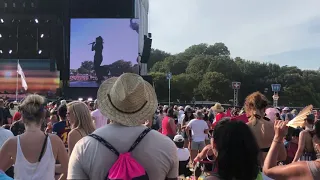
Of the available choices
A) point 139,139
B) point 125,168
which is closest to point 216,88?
point 139,139

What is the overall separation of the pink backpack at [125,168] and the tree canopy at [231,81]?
2092 inches

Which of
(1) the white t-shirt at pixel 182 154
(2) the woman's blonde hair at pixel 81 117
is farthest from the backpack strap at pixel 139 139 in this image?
(1) the white t-shirt at pixel 182 154

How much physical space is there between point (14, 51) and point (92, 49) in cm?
789

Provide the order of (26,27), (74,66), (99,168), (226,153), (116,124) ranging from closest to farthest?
1. (226,153)
2. (99,168)
3. (116,124)
4. (74,66)
5. (26,27)

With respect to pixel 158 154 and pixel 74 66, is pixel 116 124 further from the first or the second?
pixel 74 66

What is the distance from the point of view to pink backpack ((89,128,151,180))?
6.77 feet

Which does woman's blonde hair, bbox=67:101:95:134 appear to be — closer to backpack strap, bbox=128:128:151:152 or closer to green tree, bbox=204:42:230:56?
backpack strap, bbox=128:128:151:152

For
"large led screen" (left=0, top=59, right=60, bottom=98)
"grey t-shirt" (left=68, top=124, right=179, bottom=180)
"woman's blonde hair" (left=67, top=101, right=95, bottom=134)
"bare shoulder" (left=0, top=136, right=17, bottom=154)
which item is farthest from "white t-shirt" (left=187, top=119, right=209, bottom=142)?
"large led screen" (left=0, top=59, right=60, bottom=98)

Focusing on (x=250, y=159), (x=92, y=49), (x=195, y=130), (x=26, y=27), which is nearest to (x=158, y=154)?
(x=250, y=159)

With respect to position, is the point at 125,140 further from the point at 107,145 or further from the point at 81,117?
the point at 81,117

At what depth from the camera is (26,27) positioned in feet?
117

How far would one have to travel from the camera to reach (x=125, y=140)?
2.18 metres

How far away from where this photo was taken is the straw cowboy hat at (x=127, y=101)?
230 cm

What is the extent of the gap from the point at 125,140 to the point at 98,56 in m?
30.7
